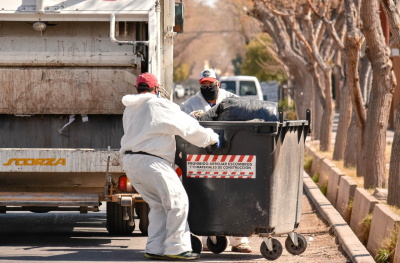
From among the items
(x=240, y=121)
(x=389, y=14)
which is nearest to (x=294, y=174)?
(x=240, y=121)

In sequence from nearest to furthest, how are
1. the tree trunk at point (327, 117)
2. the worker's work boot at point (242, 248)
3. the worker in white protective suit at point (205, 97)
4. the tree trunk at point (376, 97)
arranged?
the worker's work boot at point (242, 248)
the worker in white protective suit at point (205, 97)
the tree trunk at point (376, 97)
the tree trunk at point (327, 117)

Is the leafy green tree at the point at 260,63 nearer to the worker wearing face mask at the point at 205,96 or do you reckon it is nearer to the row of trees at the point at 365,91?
the row of trees at the point at 365,91

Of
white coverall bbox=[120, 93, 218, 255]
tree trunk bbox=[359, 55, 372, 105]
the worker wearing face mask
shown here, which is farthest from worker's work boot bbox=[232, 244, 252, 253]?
tree trunk bbox=[359, 55, 372, 105]

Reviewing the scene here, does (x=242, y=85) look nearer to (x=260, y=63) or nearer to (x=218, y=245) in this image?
(x=218, y=245)

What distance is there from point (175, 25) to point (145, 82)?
8.52 ft

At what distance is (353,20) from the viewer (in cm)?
998

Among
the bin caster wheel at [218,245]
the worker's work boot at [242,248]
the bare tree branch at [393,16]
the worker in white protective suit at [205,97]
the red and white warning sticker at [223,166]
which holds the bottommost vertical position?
the worker's work boot at [242,248]

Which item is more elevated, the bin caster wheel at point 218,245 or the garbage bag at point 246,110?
the garbage bag at point 246,110

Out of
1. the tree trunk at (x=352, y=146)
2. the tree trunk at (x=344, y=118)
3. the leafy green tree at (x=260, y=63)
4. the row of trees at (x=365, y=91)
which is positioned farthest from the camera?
the leafy green tree at (x=260, y=63)

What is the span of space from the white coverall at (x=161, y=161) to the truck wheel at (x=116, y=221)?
4.52ft

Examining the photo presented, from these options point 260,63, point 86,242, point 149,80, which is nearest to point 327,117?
point 86,242

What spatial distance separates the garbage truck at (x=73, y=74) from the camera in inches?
274

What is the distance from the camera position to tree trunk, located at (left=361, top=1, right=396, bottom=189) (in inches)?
360

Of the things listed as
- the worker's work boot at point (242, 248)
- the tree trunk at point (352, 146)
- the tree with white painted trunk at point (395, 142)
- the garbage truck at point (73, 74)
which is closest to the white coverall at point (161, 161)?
the worker's work boot at point (242, 248)
